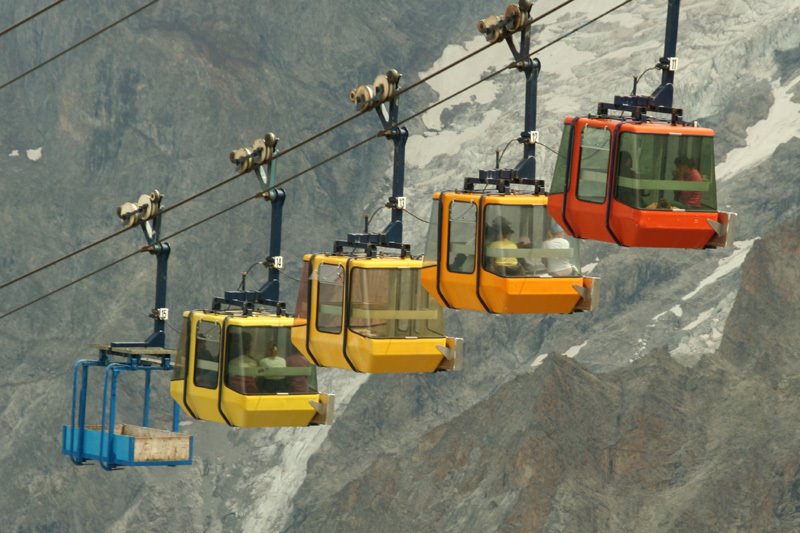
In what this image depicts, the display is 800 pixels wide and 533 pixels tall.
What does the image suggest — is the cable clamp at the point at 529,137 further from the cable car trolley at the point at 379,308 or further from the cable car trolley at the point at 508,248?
the cable car trolley at the point at 379,308

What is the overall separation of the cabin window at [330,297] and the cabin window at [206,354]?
1999mm

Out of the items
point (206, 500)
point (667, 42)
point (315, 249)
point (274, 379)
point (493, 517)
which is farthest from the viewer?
point (315, 249)

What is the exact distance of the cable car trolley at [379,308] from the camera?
3009cm

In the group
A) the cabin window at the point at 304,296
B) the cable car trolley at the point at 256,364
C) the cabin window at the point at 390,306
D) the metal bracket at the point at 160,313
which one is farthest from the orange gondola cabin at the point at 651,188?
the metal bracket at the point at 160,313

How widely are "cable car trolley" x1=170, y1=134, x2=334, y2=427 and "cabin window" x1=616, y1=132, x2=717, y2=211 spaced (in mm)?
5685

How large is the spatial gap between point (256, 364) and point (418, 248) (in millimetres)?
80485

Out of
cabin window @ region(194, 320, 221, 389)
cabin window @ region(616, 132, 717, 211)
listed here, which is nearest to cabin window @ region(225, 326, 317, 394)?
cabin window @ region(194, 320, 221, 389)

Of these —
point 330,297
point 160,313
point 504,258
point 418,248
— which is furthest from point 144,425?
point 418,248

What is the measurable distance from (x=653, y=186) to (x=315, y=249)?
290ft

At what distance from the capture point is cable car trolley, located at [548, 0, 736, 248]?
1098 inches

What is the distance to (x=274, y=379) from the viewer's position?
105 ft

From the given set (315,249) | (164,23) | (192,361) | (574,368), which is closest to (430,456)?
(574,368)

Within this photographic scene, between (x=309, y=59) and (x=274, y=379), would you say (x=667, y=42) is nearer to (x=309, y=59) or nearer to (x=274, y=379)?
(x=274, y=379)

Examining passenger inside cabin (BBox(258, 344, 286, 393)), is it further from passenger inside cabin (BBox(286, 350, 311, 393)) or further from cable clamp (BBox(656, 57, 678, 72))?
cable clamp (BBox(656, 57, 678, 72))
